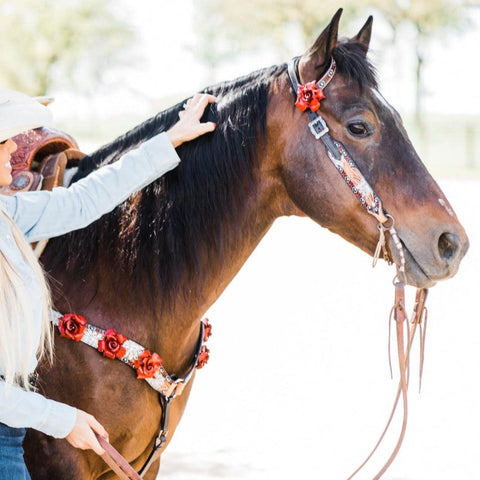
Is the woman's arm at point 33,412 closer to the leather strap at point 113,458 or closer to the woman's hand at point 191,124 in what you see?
the leather strap at point 113,458

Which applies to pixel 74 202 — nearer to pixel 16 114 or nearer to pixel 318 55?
pixel 16 114

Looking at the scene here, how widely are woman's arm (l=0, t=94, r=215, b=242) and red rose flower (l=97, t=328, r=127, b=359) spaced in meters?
0.38

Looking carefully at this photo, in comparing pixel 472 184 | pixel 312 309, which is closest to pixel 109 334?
pixel 312 309

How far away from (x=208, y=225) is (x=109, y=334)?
1.59 ft

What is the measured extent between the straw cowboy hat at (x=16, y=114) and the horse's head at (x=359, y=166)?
0.78m

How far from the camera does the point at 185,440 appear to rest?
5027 mm

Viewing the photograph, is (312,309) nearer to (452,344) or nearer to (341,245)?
(452,344)

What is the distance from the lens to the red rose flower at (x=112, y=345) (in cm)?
242

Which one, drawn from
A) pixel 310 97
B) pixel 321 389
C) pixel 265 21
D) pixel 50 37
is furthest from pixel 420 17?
pixel 310 97

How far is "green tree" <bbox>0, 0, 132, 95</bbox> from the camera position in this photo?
2814 centimetres

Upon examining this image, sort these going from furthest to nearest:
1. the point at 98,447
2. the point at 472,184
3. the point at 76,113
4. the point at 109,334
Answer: the point at 76,113
the point at 472,184
the point at 109,334
the point at 98,447

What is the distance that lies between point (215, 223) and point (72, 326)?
1.90 ft

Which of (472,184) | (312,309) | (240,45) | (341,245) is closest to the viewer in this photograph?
(312,309)

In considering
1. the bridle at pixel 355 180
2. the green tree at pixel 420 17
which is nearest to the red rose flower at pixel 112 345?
the bridle at pixel 355 180
